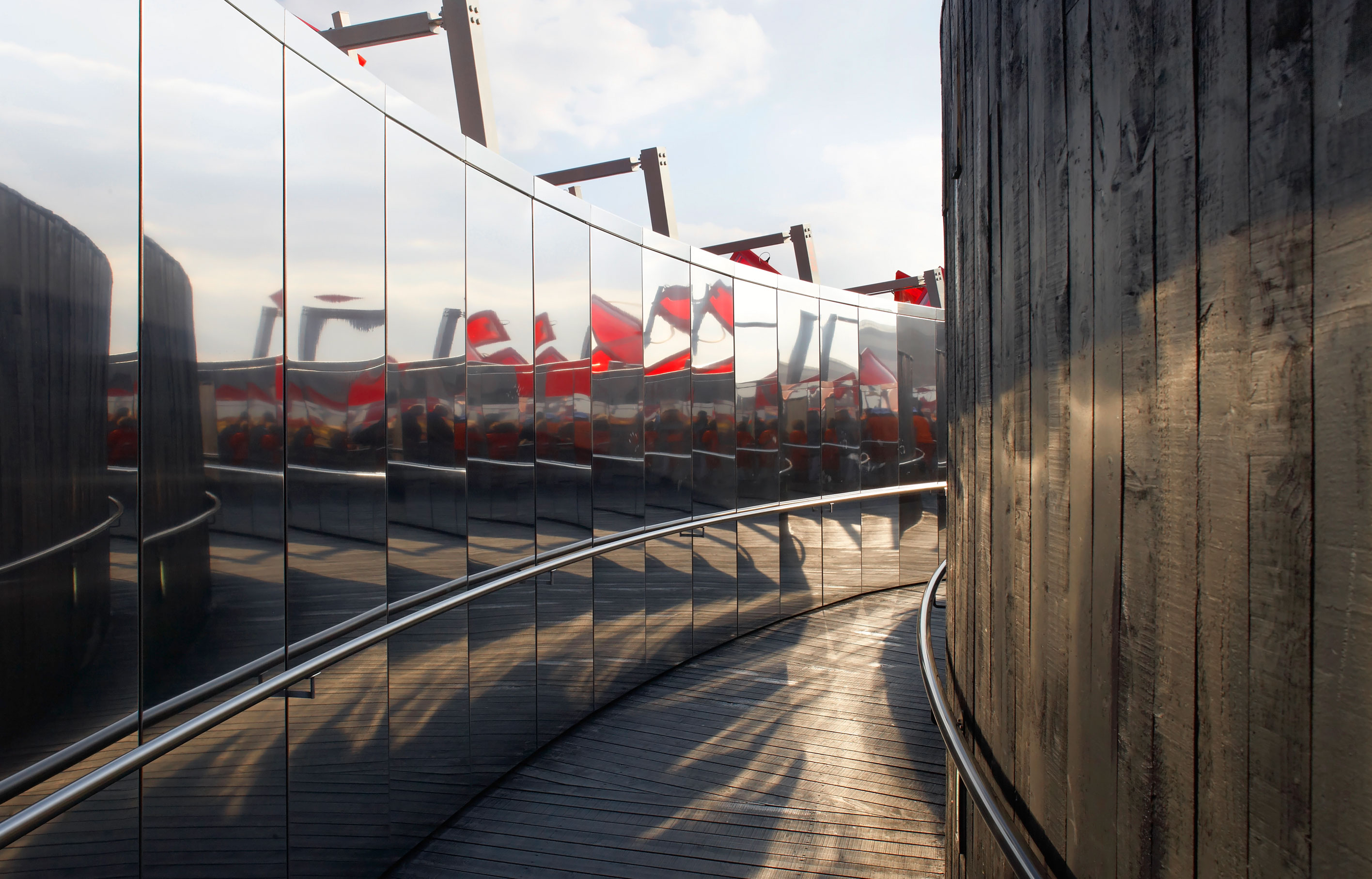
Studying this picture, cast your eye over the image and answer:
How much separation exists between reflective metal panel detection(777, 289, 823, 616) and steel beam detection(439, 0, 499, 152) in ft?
13.6

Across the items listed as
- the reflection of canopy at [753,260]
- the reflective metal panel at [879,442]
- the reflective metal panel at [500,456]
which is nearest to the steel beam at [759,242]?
the reflection of canopy at [753,260]

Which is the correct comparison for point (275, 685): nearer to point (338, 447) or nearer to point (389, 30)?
point (338, 447)

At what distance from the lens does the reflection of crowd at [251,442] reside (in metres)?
3.18

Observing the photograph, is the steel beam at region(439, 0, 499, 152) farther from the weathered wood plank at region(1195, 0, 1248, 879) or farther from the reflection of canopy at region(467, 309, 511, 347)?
the weathered wood plank at region(1195, 0, 1248, 879)

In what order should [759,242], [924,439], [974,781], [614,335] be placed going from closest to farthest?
[974,781], [614,335], [924,439], [759,242]

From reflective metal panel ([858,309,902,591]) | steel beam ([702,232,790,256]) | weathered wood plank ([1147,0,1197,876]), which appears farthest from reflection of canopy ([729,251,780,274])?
weathered wood plank ([1147,0,1197,876])

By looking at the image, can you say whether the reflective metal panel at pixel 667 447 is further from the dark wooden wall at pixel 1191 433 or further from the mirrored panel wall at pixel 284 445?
the dark wooden wall at pixel 1191 433

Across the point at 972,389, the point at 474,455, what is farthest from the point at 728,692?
the point at 972,389

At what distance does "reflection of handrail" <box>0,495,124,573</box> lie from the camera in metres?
2.29

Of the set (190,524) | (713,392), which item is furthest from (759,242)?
(190,524)

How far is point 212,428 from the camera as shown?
3107 mm

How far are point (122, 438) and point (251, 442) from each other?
625 millimetres

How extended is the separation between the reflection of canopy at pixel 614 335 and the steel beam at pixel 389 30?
2276 millimetres

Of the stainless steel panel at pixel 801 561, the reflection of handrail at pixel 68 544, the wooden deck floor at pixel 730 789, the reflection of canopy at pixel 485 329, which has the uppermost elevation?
the reflection of canopy at pixel 485 329
